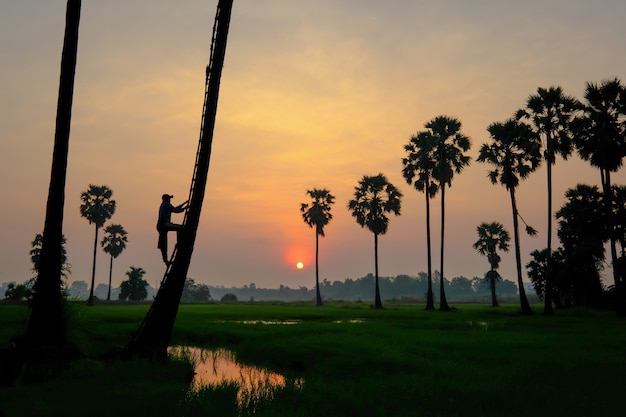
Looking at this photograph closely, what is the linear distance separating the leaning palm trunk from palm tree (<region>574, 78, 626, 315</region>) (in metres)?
32.9

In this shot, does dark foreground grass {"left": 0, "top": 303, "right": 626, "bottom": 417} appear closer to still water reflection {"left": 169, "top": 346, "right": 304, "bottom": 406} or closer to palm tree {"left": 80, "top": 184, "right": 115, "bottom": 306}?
still water reflection {"left": 169, "top": 346, "right": 304, "bottom": 406}

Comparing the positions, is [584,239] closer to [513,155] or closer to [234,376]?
[513,155]

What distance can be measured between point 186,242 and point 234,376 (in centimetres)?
352

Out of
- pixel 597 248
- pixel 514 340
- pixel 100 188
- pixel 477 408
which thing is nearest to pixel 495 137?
pixel 597 248

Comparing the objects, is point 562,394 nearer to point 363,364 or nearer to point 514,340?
point 363,364

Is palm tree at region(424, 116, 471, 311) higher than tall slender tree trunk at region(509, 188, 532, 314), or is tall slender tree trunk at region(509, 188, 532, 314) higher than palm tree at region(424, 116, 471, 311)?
palm tree at region(424, 116, 471, 311)

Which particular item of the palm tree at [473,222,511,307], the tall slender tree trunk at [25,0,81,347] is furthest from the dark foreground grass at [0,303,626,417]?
the palm tree at [473,222,511,307]

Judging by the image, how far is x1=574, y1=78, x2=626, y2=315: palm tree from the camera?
1390 inches

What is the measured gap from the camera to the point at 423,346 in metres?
16.6

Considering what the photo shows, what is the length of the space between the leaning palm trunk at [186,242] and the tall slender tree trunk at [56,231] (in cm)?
182

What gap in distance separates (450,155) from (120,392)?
4866cm

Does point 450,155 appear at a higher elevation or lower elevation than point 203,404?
higher

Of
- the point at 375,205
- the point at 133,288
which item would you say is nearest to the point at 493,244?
the point at 375,205

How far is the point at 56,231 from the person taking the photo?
37.3 feet
